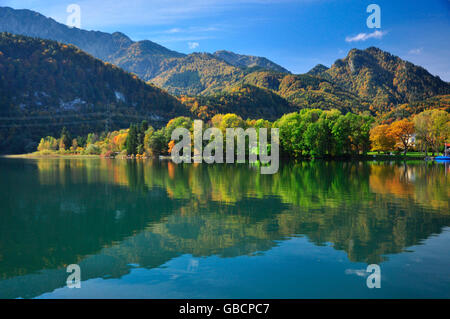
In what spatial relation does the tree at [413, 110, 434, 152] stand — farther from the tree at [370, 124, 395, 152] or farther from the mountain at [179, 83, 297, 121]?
the mountain at [179, 83, 297, 121]

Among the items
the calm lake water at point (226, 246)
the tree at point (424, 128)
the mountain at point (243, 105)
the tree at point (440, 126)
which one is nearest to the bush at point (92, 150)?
the mountain at point (243, 105)

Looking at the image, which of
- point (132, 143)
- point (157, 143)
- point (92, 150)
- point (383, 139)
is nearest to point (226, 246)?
point (383, 139)

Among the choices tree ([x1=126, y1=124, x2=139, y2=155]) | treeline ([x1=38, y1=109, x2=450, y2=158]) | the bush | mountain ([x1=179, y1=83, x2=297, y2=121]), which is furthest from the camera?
mountain ([x1=179, y1=83, x2=297, y2=121])

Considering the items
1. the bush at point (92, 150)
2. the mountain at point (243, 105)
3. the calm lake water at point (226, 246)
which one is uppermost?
the mountain at point (243, 105)

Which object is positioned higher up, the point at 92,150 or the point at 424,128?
the point at 424,128

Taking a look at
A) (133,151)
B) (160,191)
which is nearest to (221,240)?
(160,191)

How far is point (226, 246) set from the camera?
10.6 metres

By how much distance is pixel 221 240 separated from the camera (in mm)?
11203

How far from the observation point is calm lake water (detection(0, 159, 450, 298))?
7641 mm

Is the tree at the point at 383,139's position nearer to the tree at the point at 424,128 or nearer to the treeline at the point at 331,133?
the treeline at the point at 331,133

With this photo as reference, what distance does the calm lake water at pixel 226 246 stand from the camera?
25.1ft

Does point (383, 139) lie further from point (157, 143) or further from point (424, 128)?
point (157, 143)

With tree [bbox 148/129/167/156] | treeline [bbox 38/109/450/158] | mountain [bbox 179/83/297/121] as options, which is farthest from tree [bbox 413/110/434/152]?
mountain [bbox 179/83/297/121]

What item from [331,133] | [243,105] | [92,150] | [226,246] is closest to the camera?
[226,246]
